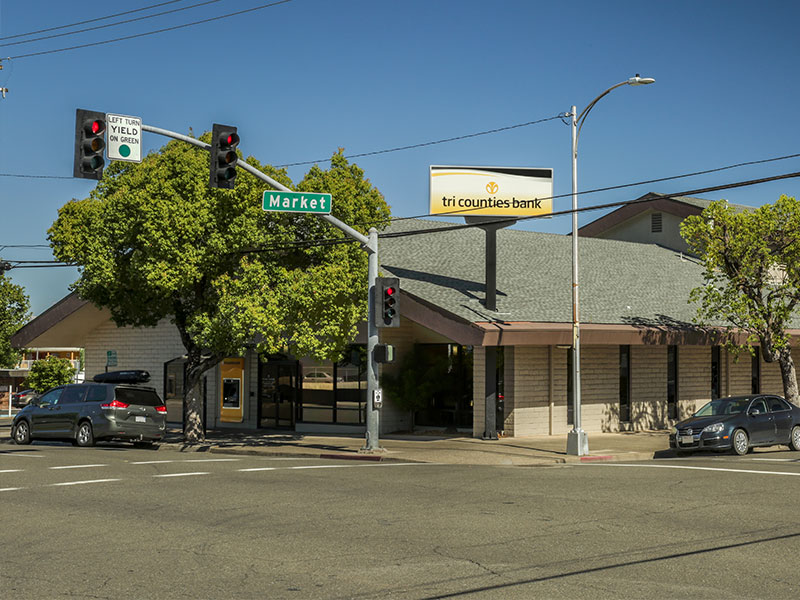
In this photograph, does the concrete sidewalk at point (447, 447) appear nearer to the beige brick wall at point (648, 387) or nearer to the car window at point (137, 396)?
the beige brick wall at point (648, 387)

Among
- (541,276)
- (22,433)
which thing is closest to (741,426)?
(541,276)

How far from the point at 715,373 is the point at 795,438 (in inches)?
337

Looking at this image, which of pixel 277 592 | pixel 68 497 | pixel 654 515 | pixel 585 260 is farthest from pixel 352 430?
pixel 277 592

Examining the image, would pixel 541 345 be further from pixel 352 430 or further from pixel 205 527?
pixel 205 527

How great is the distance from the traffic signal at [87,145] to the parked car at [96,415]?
1048 centimetres

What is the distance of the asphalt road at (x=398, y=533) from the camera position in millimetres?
7977

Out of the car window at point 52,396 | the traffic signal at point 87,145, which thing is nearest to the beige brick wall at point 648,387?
the car window at point 52,396

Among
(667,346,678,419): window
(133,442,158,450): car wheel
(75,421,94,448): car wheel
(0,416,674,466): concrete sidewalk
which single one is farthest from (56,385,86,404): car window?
(667,346,678,419): window

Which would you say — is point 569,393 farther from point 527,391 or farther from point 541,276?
point 541,276

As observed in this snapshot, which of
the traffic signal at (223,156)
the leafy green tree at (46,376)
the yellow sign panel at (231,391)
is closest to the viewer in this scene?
the traffic signal at (223,156)

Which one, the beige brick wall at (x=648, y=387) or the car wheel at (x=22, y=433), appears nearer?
the car wheel at (x=22, y=433)

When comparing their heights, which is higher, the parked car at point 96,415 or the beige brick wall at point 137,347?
the beige brick wall at point 137,347

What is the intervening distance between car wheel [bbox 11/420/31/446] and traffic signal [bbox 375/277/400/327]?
36.4ft

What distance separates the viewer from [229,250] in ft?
77.5
